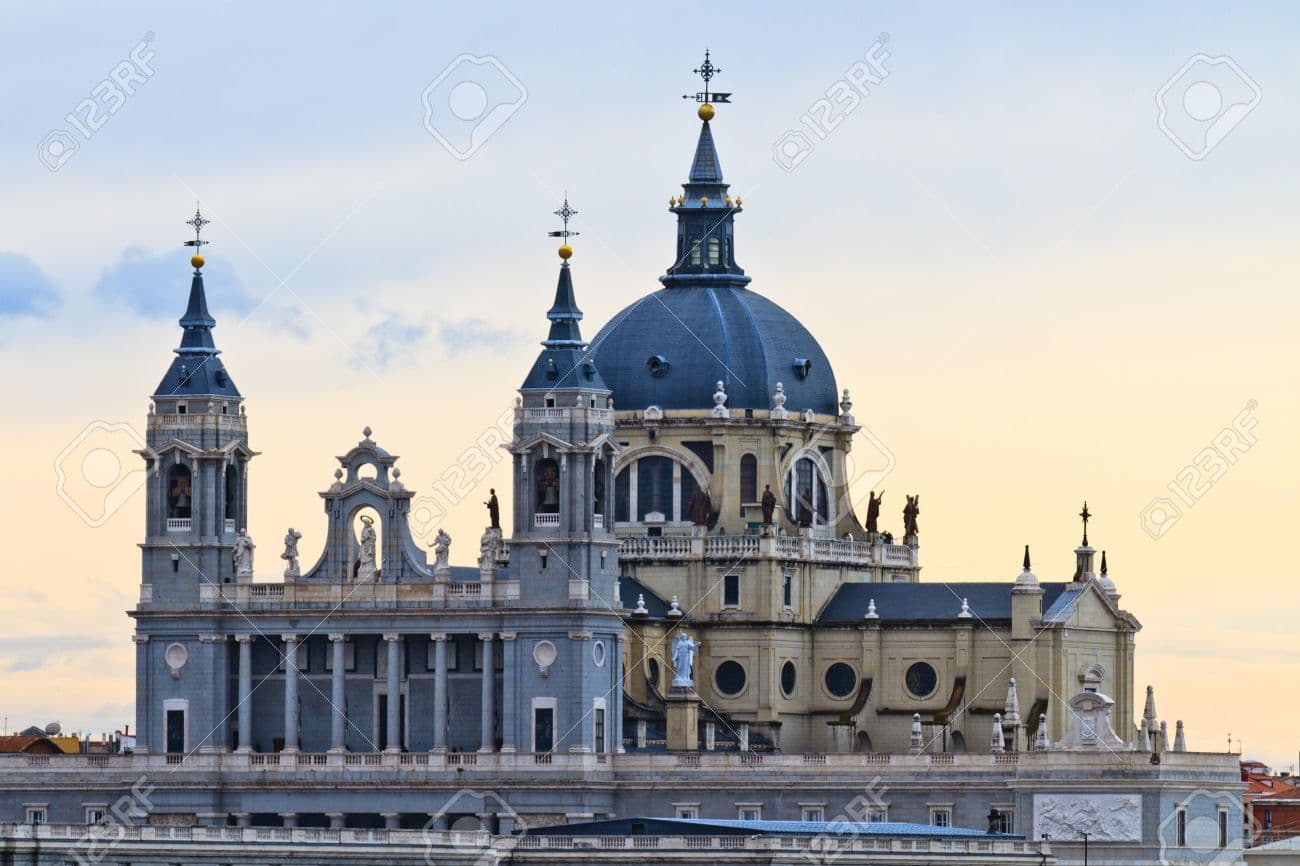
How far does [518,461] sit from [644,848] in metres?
25.6

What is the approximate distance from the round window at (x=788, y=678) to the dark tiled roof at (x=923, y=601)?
2247mm

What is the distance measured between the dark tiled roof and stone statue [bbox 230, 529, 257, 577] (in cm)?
2304

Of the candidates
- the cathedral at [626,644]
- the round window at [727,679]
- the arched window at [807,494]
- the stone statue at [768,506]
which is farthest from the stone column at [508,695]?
the arched window at [807,494]

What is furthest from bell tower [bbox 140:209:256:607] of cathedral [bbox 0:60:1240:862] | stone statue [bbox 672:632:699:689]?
stone statue [bbox 672:632:699:689]

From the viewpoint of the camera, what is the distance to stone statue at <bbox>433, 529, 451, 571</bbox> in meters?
159

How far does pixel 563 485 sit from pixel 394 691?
32.8 ft

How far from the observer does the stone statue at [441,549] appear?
523 ft

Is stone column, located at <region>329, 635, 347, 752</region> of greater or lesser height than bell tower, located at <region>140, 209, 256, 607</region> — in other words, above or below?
below

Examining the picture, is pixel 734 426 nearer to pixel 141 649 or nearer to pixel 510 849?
pixel 141 649

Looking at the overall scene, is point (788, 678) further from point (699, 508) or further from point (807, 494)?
point (807, 494)

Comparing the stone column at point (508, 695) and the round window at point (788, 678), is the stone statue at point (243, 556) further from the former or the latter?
the round window at point (788, 678)

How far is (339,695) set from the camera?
159625mm

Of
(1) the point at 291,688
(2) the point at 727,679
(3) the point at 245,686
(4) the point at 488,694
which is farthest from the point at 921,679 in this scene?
(3) the point at 245,686

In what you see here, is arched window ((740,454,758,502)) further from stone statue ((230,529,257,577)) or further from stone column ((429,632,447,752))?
stone statue ((230,529,257,577))
